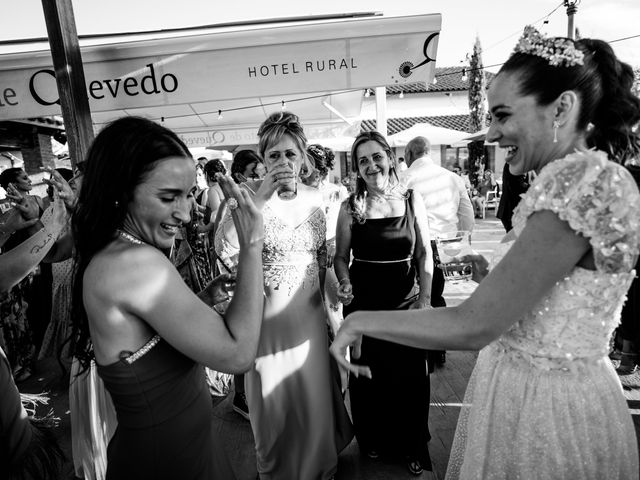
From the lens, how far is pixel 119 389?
1143mm

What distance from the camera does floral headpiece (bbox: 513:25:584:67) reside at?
110 centimetres

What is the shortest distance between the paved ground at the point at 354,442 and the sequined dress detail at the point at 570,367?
158cm

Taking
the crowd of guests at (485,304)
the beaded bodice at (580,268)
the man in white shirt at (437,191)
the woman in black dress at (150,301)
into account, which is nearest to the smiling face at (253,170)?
the man in white shirt at (437,191)

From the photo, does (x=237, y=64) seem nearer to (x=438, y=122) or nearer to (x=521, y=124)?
(x=521, y=124)

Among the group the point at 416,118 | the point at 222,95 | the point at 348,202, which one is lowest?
the point at 348,202

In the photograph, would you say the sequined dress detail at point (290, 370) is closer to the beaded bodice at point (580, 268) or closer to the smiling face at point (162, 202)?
the smiling face at point (162, 202)

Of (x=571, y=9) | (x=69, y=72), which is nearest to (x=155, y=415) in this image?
(x=69, y=72)

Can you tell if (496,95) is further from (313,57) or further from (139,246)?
(313,57)

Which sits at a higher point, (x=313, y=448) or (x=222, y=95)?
(x=222, y=95)

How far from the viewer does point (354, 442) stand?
9.64 ft

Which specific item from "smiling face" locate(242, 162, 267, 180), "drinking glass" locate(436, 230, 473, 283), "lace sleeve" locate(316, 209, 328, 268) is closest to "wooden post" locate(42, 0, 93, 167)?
"smiling face" locate(242, 162, 267, 180)

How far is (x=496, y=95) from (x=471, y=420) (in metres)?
1.00

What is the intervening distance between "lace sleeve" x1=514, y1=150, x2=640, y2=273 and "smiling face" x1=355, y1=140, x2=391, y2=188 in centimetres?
169

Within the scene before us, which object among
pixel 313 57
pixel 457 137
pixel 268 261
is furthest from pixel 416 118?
pixel 268 261
